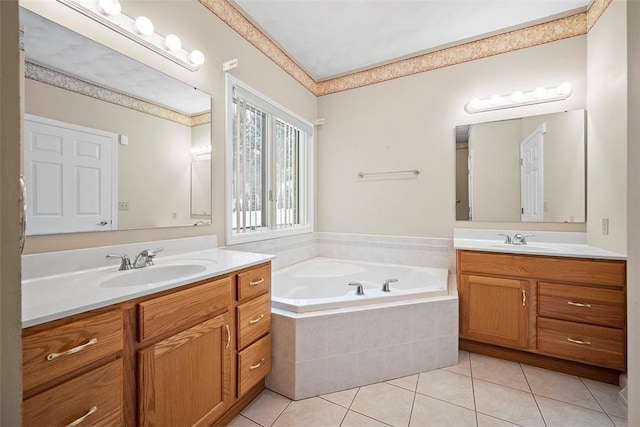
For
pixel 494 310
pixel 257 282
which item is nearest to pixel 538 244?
pixel 494 310

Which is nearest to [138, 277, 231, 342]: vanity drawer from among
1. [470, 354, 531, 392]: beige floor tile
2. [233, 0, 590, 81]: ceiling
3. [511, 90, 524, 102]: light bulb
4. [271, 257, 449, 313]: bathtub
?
[271, 257, 449, 313]: bathtub

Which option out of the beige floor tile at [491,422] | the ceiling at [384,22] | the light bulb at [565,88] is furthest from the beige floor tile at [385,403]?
the ceiling at [384,22]

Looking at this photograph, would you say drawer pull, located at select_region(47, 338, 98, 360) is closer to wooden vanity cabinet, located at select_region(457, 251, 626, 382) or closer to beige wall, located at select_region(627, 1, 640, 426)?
beige wall, located at select_region(627, 1, 640, 426)

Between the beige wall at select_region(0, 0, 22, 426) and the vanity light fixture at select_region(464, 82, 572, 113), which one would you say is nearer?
the beige wall at select_region(0, 0, 22, 426)

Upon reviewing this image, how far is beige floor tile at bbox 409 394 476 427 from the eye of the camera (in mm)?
1461

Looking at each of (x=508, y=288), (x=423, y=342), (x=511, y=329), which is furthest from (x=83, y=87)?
(x=511, y=329)

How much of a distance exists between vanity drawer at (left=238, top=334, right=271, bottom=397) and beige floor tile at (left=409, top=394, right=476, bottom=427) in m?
0.84

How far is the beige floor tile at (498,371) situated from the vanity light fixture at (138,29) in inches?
109

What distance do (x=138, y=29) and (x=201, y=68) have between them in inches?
17.2

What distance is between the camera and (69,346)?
0.83m

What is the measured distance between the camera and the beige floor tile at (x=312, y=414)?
4.81ft

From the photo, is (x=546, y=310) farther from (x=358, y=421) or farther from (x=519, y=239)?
(x=358, y=421)

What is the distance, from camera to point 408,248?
2.80 meters

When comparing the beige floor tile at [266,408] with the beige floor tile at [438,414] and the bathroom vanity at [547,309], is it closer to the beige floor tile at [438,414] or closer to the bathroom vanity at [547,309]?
the beige floor tile at [438,414]
